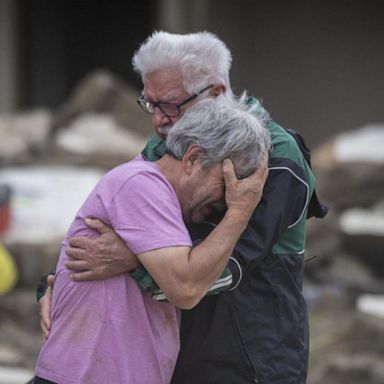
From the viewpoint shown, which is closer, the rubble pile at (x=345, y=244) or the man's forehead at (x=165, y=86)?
the man's forehead at (x=165, y=86)

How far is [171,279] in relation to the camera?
282 cm

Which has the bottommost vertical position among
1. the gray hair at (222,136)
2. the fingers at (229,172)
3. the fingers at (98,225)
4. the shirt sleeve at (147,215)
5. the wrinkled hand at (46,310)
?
the wrinkled hand at (46,310)

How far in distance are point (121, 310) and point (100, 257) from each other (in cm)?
14

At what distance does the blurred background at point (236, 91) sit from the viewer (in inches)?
261

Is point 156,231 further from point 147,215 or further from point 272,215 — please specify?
point 272,215

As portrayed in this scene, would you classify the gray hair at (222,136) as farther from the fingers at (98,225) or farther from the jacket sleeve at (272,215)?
the fingers at (98,225)

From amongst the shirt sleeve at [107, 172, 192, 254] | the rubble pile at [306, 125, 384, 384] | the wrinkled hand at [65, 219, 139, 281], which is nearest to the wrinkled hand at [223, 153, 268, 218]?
the shirt sleeve at [107, 172, 192, 254]

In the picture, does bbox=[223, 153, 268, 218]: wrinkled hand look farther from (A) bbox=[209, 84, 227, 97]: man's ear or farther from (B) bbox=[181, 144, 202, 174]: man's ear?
(A) bbox=[209, 84, 227, 97]: man's ear

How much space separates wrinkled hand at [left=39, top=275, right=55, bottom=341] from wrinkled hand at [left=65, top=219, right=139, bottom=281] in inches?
7.0

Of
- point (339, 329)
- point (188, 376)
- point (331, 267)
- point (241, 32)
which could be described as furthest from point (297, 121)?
point (188, 376)

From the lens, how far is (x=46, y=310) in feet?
10.3

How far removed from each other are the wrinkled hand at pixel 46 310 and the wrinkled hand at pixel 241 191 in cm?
55

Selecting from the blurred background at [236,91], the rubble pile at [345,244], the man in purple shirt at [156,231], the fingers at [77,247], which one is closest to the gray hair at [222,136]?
the man in purple shirt at [156,231]

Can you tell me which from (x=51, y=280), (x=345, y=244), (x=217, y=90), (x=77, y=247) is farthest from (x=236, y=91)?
(x=77, y=247)
